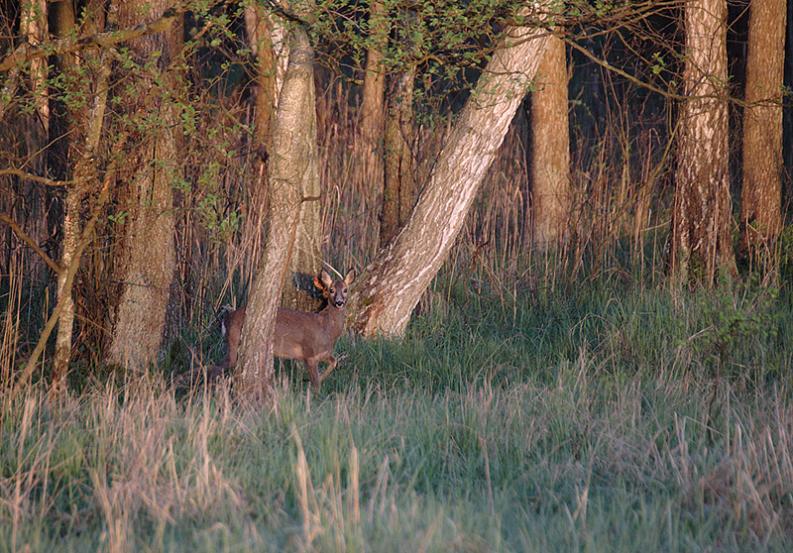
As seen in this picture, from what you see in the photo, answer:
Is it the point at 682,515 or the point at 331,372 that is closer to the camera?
the point at 682,515

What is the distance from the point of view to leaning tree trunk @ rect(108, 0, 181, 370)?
7.43 meters

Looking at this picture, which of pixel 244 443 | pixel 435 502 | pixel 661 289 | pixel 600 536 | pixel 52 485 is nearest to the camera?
pixel 600 536

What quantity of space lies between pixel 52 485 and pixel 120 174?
3114 mm

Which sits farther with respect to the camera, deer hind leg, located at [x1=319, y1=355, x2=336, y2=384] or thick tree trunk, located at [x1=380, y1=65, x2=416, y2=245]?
thick tree trunk, located at [x1=380, y1=65, x2=416, y2=245]

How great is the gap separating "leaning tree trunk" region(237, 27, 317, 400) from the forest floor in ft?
1.79

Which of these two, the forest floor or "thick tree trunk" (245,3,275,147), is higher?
"thick tree trunk" (245,3,275,147)

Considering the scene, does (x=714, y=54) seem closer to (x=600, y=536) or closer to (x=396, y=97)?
(x=396, y=97)

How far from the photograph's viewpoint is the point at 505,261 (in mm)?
10562

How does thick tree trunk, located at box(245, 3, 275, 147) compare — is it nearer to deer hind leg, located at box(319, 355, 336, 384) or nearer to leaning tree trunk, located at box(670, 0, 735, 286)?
deer hind leg, located at box(319, 355, 336, 384)

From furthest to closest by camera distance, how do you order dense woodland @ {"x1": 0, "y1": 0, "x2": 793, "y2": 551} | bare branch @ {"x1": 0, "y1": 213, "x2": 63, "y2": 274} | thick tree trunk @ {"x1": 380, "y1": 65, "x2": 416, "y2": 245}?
thick tree trunk @ {"x1": 380, "y1": 65, "x2": 416, "y2": 245} → bare branch @ {"x1": 0, "y1": 213, "x2": 63, "y2": 274} → dense woodland @ {"x1": 0, "y1": 0, "x2": 793, "y2": 551}

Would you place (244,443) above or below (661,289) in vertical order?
below

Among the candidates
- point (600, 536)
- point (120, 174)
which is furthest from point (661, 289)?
point (600, 536)

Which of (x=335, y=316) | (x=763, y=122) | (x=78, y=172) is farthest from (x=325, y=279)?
(x=763, y=122)

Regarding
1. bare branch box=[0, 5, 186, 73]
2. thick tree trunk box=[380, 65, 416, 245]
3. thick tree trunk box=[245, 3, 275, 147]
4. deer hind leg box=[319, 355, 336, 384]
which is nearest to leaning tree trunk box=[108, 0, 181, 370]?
thick tree trunk box=[245, 3, 275, 147]
